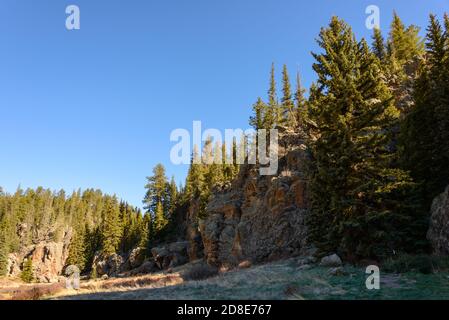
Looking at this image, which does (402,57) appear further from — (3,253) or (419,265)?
(3,253)

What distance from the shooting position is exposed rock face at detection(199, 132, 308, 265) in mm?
29609

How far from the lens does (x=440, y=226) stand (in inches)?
606

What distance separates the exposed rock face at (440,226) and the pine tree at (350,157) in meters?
1.78

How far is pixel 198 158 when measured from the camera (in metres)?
84.9

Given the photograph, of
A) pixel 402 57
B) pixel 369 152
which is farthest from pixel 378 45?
pixel 369 152

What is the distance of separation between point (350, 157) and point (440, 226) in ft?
18.1

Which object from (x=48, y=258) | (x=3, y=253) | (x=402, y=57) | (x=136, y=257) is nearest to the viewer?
(x=402, y=57)

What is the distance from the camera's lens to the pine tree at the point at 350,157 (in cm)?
1728

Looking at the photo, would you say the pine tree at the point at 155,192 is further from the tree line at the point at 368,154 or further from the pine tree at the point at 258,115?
the tree line at the point at 368,154

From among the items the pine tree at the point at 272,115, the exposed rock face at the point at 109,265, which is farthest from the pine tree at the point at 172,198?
the pine tree at the point at 272,115

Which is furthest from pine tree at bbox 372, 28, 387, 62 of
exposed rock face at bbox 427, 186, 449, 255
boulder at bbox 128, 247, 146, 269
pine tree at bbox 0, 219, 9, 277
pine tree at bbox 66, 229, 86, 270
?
pine tree at bbox 0, 219, 9, 277

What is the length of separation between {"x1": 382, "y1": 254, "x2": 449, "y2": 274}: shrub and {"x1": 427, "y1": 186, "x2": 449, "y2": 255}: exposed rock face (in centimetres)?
174
